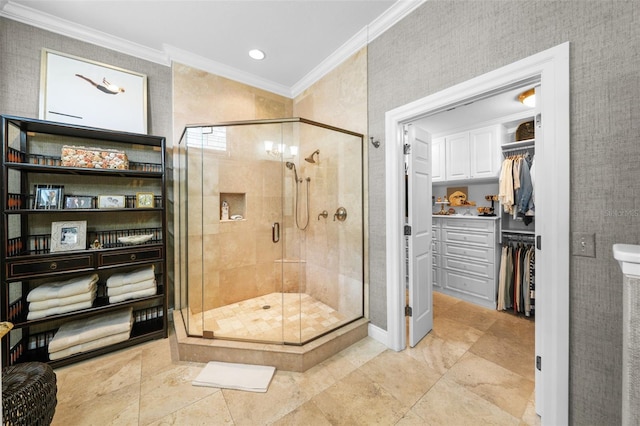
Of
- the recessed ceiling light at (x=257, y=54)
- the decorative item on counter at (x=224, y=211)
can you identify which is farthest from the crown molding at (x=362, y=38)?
the decorative item on counter at (x=224, y=211)

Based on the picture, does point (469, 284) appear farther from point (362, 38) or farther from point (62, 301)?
point (62, 301)

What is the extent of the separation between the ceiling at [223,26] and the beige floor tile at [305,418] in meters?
2.93

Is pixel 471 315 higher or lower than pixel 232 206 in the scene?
lower

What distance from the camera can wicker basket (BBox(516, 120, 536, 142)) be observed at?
9.61 ft

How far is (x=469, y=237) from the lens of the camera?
3238 millimetres

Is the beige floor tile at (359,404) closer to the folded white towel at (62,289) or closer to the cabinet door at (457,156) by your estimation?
the folded white towel at (62,289)

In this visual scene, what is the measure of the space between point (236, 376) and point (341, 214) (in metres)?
1.61

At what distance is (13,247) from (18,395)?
134cm

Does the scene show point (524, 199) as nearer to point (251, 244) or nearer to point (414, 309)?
point (414, 309)

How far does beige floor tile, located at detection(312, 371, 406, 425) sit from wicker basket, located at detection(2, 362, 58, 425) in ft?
4.47

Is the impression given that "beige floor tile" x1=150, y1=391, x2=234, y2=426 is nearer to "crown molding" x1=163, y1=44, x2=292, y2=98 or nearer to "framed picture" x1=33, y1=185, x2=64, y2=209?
"framed picture" x1=33, y1=185, x2=64, y2=209

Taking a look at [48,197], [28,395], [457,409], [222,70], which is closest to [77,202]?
[48,197]

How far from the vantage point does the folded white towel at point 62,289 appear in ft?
6.06

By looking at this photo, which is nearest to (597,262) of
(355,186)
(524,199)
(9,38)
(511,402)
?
Answer: (511,402)
